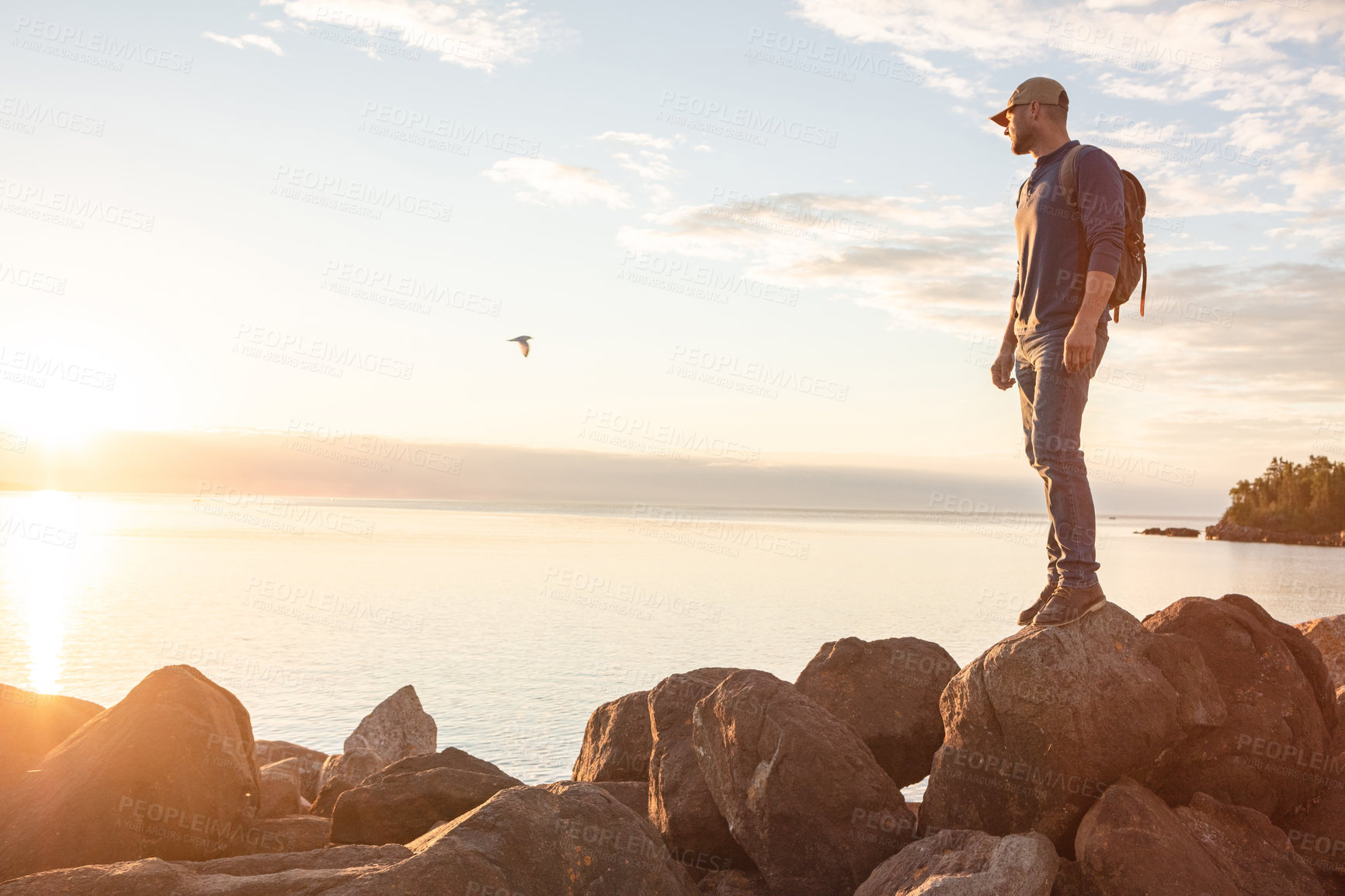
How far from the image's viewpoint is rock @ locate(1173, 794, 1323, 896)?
6258 mm

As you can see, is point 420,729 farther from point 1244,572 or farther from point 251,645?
point 1244,572

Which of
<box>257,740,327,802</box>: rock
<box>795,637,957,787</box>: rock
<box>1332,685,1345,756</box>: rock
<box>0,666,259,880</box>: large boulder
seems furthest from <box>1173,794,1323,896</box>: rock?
<box>257,740,327,802</box>: rock

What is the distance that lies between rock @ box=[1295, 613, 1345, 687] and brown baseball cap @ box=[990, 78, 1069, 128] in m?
6.45

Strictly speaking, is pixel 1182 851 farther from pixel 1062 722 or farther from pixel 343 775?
pixel 343 775

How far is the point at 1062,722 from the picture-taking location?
21.2ft

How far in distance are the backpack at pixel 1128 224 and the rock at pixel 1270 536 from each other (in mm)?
115034

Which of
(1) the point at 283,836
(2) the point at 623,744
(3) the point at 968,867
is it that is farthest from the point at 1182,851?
(1) the point at 283,836

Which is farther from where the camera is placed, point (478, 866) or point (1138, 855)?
point (1138, 855)

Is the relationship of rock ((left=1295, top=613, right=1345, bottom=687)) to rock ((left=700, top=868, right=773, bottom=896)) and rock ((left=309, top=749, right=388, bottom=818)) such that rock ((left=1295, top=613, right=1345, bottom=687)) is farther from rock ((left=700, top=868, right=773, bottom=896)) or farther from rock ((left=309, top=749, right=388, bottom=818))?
rock ((left=309, top=749, right=388, bottom=818))

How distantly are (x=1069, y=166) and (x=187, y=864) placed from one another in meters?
7.92

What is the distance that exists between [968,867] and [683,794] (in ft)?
9.08

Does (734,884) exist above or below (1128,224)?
below

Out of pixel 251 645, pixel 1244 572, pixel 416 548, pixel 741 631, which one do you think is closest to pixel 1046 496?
pixel 741 631

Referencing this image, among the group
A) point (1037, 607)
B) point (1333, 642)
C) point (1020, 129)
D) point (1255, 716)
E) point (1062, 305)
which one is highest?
point (1020, 129)
